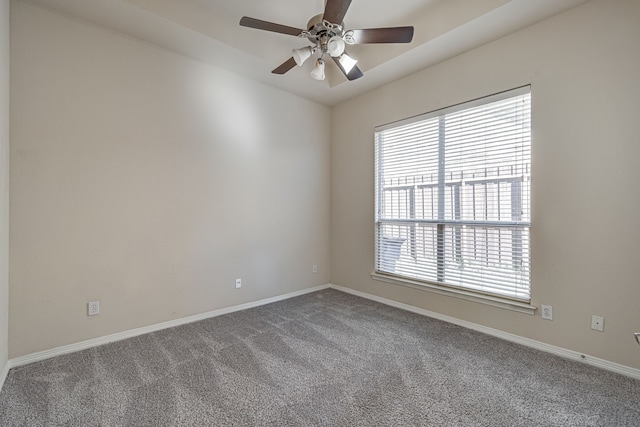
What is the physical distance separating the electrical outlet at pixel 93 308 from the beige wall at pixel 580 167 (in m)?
3.53

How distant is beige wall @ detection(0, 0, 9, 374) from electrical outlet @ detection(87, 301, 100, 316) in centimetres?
49

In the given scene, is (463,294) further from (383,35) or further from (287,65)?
(287,65)

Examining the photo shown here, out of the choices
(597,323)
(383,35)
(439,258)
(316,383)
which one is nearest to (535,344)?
(597,323)

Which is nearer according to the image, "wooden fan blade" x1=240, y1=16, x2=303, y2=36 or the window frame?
"wooden fan blade" x1=240, y1=16, x2=303, y2=36

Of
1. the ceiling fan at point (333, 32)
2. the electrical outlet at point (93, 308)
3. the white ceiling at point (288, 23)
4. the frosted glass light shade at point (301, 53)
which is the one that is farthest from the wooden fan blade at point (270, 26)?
the electrical outlet at point (93, 308)

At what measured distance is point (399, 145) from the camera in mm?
3650

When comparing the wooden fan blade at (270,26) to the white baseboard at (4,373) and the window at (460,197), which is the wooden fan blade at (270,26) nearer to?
the window at (460,197)

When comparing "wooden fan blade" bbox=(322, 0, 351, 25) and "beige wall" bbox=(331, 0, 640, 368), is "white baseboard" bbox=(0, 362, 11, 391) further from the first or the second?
"beige wall" bbox=(331, 0, 640, 368)

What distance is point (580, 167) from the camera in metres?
2.31

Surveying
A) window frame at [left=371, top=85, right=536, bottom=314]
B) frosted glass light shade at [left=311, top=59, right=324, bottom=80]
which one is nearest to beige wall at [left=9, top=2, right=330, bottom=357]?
window frame at [left=371, top=85, right=536, bottom=314]

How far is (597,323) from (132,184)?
13.6 ft

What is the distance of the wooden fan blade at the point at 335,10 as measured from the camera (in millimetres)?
1870

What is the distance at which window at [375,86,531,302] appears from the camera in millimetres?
2664

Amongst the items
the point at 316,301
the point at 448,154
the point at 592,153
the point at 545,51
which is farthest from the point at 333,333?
the point at 545,51
